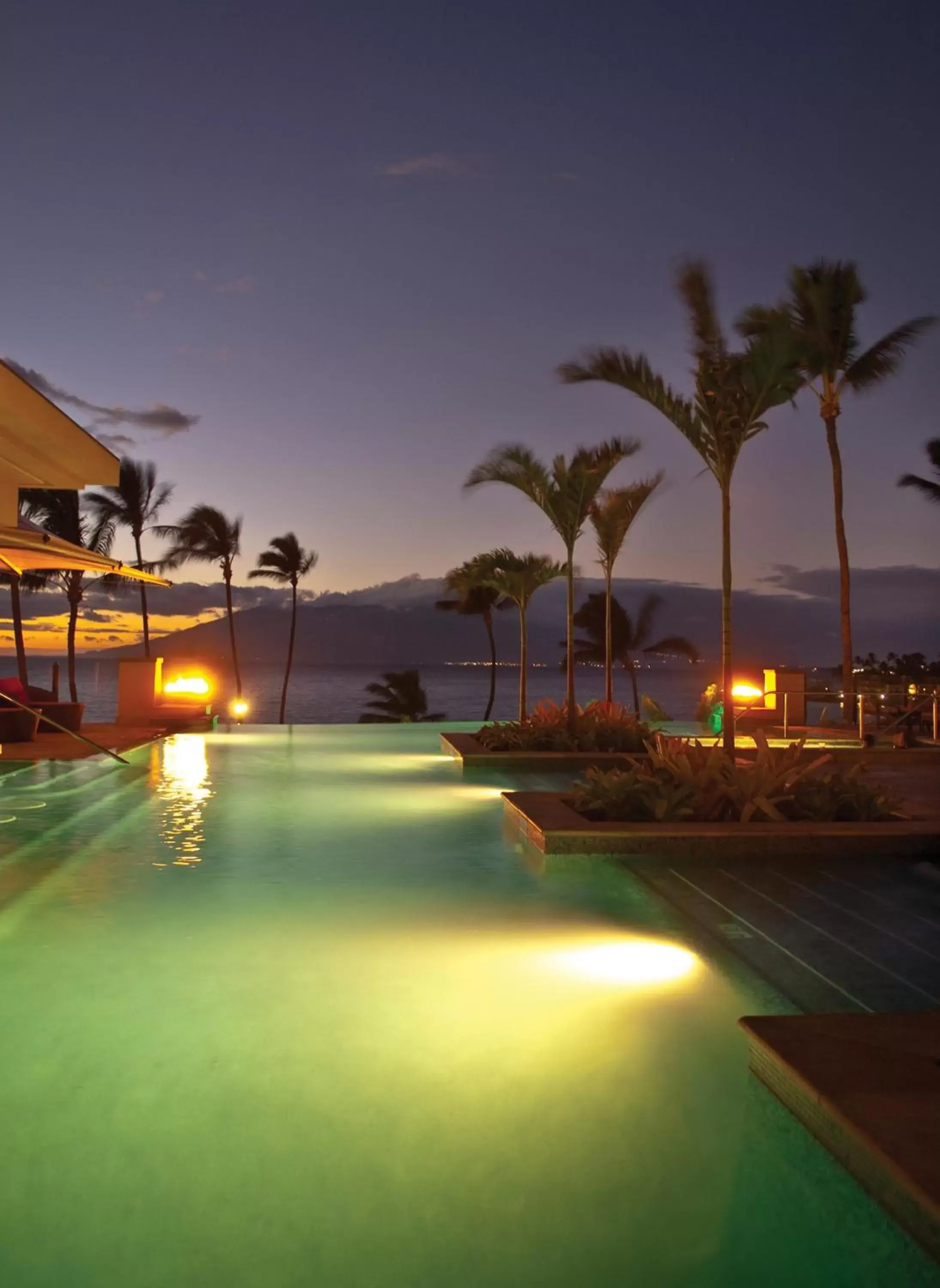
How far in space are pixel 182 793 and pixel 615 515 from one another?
705 centimetres

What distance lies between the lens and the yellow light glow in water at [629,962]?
12.5ft

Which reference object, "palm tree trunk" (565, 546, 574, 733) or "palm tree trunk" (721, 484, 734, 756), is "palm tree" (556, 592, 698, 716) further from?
"palm tree trunk" (721, 484, 734, 756)

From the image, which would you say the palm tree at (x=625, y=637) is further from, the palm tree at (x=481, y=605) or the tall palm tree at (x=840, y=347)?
the tall palm tree at (x=840, y=347)

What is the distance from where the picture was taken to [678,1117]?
2.63m

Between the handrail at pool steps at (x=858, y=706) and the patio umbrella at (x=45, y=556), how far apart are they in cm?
620

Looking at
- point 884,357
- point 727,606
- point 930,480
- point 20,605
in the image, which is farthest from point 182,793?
point 20,605

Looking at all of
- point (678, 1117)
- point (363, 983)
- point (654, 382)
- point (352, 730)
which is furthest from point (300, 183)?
point (678, 1117)

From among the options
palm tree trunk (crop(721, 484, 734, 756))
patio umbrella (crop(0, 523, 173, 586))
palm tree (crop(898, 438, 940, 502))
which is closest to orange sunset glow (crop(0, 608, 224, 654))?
patio umbrella (crop(0, 523, 173, 586))

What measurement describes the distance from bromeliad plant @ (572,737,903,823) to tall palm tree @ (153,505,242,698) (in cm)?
2491

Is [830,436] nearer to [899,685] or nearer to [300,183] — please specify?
[899,685]

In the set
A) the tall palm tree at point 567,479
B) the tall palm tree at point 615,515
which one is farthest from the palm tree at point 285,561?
the tall palm tree at point 567,479

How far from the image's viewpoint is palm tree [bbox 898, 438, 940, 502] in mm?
22094

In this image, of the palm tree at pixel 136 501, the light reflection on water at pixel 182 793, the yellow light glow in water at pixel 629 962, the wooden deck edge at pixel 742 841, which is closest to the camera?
the yellow light glow in water at pixel 629 962

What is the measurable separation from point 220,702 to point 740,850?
25659 millimetres
